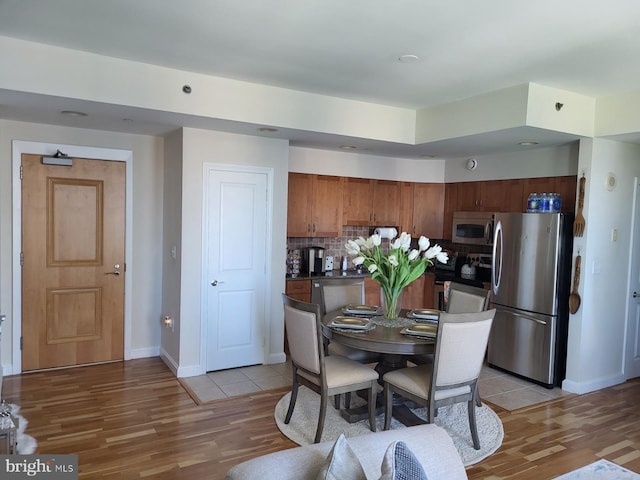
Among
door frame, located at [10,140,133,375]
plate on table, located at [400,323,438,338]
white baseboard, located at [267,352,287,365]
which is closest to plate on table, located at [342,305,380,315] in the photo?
plate on table, located at [400,323,438,338]

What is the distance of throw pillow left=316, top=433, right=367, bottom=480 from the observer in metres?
1.31

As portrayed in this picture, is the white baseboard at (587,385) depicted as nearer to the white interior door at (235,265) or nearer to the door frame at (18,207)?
the white interior door at (235,265)

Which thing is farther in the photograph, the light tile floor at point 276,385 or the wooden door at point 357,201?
the wooden door at point 357,201

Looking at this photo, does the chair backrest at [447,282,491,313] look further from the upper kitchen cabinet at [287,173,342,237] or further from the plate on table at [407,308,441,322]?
the upper kitchen cabinet at [287,173,342,237]

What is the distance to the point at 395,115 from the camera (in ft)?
15.4

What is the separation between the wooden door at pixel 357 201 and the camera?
5824mm

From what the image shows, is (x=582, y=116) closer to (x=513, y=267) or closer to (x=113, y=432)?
(x=513, y=267)

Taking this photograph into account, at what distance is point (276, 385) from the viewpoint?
4.28m

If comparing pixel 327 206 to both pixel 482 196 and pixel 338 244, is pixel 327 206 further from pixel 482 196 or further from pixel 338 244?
pixel 482 196

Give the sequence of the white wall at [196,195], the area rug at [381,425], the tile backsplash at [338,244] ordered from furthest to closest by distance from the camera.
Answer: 1. the tile backsplash at [338,244]
2. the white wall at [196,195]
3. the area rug at [381,425]

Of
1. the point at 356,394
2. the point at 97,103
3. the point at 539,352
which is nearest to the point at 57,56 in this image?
the point at 97,103

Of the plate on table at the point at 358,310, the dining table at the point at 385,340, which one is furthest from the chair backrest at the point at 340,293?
the plate on table at the point at 358,310

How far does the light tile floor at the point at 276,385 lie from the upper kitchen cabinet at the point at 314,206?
1617mm

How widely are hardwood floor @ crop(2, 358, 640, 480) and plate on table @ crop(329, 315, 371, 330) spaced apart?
0.85 m
